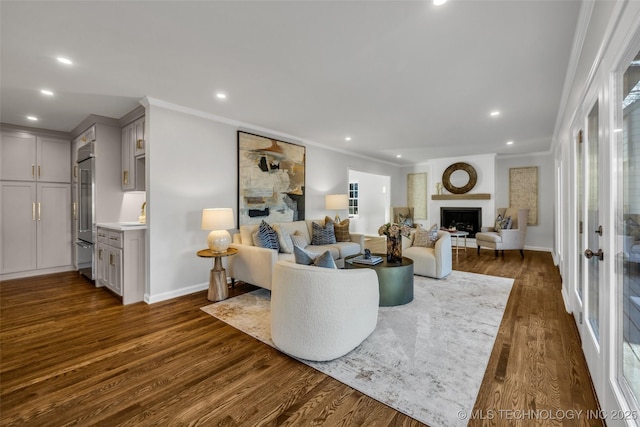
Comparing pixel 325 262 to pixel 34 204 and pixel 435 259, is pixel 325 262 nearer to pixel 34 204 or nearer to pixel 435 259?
pixel 435 259

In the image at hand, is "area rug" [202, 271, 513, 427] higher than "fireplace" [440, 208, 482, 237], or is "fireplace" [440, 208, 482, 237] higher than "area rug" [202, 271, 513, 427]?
"fireplace" [440, 208, 482, 237]

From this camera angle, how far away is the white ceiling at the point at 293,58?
189cm

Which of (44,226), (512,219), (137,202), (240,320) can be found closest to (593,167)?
(240,320)

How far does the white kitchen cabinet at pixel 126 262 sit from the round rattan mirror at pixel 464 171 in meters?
7.24

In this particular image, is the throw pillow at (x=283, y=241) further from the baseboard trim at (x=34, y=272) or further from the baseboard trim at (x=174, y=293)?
the baseboard trim at (x=34, y=272)

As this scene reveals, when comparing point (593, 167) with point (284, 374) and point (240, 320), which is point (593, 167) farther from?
point (240, 320)

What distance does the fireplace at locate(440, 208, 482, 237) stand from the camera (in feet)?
24.4

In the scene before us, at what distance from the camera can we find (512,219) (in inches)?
250

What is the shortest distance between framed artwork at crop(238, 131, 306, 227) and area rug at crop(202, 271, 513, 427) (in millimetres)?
1483

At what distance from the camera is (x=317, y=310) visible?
2049 mm

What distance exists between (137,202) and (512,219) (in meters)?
7.54

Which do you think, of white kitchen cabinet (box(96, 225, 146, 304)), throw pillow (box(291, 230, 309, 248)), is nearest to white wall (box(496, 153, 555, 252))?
throw pillow (box(291, 230, 309, 248))

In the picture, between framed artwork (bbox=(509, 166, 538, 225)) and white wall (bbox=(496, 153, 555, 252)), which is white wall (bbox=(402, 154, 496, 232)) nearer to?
framed artwork (bbox=(509, 166, 538, 225))

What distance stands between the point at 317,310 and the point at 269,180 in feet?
10.4
